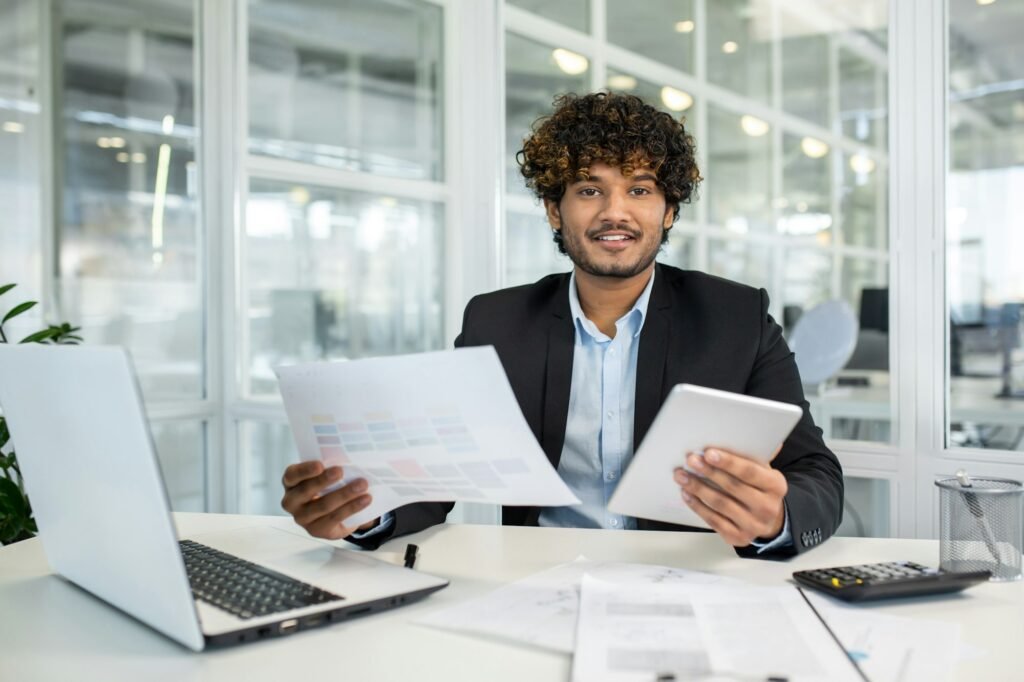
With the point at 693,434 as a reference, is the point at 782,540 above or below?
below

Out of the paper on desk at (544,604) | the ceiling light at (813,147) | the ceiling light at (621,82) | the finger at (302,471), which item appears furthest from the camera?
the ceiling light at (813,147)

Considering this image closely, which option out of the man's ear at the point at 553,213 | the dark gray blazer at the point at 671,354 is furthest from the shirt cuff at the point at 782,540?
the man's ear at the point at 553,213

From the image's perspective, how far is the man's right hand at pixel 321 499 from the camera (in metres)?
1.15

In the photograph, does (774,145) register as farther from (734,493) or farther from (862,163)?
(734,493)

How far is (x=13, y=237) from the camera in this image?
10.8ft

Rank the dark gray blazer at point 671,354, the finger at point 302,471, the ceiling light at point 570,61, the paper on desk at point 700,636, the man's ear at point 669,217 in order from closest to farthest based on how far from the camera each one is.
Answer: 1. the paper on desk at point 700,636
2. the finger at point 302,471
3. the dark gray blazer at point 671,354
4. the man's ear at point 669,217
5. the ceiling light at point 570,61

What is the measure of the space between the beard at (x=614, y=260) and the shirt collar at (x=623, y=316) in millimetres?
47

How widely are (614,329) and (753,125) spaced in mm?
4390

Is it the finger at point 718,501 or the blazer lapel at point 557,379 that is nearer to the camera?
the finger at point 718,501

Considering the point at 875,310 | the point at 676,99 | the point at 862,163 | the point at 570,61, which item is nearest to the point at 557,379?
the point at 875,310

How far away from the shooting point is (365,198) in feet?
10.6

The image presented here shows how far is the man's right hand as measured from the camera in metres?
1.15

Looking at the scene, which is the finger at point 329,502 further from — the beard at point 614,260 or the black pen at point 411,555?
the beard at point 614,260

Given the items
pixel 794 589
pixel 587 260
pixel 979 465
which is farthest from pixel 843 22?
pixel 794 589
